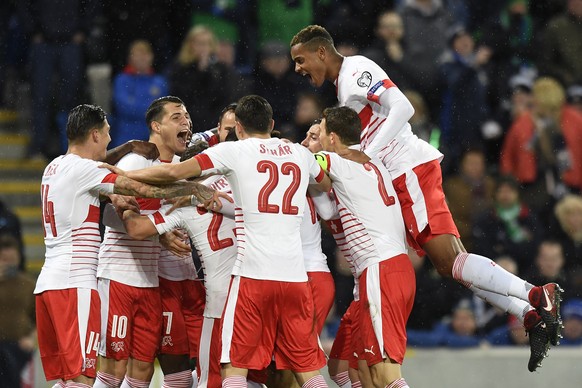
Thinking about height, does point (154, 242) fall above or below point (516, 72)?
below

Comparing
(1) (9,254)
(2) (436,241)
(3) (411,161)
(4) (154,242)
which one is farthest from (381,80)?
(1) (9,254)

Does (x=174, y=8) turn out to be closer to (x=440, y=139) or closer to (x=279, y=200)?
(x=440, y=139)

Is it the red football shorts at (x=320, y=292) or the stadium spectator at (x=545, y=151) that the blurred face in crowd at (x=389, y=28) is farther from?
the red football shorts at (x=320, y=292)

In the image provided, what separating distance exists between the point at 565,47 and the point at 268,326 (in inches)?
347


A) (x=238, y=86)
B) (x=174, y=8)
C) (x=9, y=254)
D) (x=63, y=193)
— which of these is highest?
(x=174, y=8)

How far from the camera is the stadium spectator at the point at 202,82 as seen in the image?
14.1 m

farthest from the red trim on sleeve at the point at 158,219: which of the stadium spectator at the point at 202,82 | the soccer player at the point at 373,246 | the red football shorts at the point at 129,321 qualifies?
the stadium spectator at the point at 202,82

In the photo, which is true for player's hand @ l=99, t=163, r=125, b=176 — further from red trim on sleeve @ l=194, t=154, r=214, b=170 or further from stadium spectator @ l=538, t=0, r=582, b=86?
stadium spectator @ l=538, t=0, r=582, b=86

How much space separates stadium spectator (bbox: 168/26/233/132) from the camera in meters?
14.1

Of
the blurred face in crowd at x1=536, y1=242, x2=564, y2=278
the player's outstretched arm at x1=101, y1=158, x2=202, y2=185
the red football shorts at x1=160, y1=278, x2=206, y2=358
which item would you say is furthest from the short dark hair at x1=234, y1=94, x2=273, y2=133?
the blurred face in crowd at x1=536, y1=242, x2=564, y2=278

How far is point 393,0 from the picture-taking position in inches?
627

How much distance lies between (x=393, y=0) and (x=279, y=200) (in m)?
8.03

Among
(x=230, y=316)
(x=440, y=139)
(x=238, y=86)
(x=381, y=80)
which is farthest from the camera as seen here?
(x=440, y=139)

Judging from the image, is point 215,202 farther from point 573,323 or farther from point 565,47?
point 565,47
